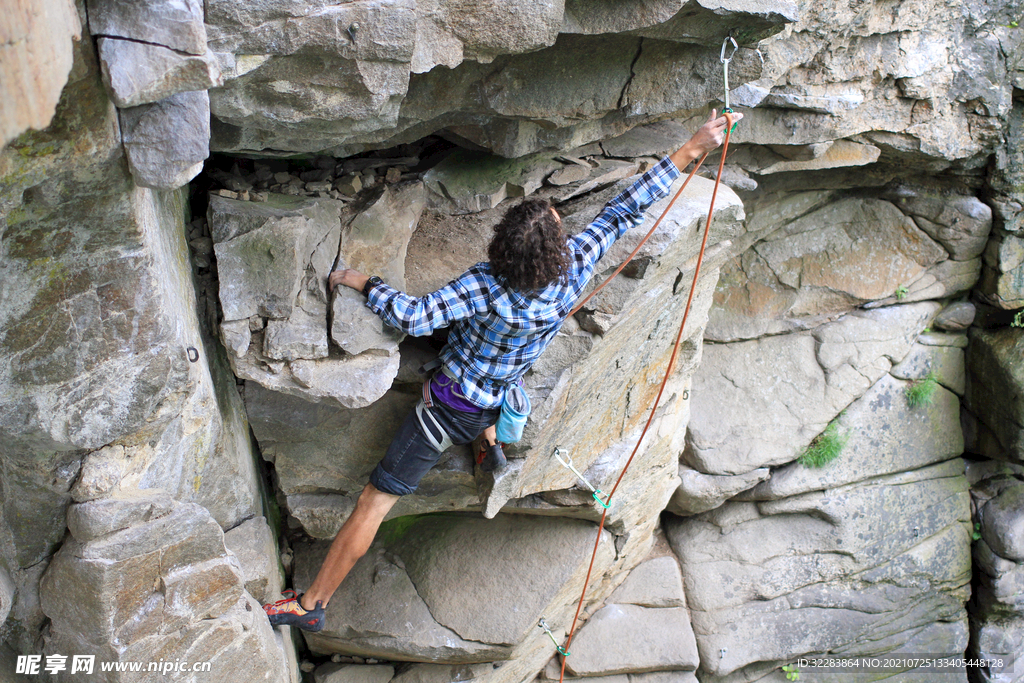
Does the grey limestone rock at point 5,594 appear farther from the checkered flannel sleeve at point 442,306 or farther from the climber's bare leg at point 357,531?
the checkered flannel sleeve at point 442,306

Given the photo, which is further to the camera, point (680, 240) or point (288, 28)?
point (680, 240)

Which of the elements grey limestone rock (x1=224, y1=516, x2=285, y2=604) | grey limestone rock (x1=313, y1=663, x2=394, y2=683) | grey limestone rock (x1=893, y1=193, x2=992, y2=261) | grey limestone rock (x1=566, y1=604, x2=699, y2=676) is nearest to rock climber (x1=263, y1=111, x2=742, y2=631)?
grey limestone rock (x1=224, y1=516, x2=285, y2=604)

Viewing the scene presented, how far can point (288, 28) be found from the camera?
211cm

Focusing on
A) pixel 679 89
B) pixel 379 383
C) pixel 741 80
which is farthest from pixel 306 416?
pixel 741 80

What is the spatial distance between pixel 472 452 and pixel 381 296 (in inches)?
39.5

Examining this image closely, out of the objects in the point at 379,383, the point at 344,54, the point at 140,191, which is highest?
the point at 344,54

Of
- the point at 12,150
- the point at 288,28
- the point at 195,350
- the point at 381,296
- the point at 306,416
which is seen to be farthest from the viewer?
the point at 306,416

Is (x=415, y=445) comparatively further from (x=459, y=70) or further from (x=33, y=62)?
(x=33, y=62)

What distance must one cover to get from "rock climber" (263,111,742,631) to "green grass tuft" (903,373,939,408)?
367 cm

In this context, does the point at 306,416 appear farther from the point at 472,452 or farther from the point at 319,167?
the point at 319,167

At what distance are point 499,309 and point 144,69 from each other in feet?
4.65

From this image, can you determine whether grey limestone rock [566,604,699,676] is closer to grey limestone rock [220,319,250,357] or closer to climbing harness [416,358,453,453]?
climbing harness [416,358,453,453]

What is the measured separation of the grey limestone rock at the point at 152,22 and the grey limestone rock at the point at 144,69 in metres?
0.02

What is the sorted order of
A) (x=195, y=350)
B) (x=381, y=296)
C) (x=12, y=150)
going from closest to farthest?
(x=12, y=150), (x=195, y=350), (x=381, y=296)
